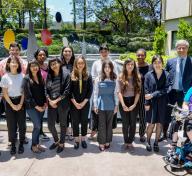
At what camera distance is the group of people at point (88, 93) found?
4996 millimetres

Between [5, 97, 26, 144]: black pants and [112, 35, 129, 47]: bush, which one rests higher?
[112, 35, 129, 47]: bush

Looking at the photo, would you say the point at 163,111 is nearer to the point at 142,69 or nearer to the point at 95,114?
the point at 142,69

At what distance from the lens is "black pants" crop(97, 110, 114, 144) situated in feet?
17.1

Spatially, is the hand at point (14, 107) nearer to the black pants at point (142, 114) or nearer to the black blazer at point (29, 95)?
the black blazer at point (29, 95)

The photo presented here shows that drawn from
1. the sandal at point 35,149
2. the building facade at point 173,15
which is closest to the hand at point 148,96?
the sandal at point 35,149

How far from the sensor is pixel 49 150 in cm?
528

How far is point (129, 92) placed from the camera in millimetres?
5148

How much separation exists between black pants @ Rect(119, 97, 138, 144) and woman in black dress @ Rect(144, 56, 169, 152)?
0.78ft

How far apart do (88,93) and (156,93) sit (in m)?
1.11

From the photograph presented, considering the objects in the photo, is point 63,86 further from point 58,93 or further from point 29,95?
point 29,95

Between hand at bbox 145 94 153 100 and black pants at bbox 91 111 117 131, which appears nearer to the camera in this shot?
hand at bbox 145 94 153 100

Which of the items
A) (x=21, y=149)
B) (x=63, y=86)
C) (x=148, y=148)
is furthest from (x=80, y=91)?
(x=148, y=148)

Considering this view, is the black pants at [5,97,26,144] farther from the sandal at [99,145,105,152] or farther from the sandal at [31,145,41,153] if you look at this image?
the sandal at [99,145,105,152]

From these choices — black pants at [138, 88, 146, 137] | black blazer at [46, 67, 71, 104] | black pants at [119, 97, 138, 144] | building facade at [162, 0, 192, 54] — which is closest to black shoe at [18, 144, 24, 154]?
black blazer at [46, 67, 71, 104]
